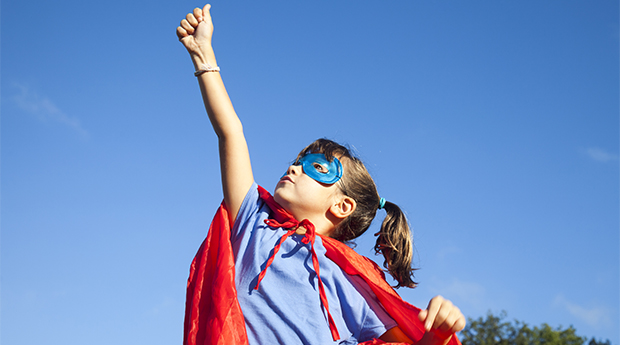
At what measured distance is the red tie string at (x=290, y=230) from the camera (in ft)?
9.74

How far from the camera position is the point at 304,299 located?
299cm

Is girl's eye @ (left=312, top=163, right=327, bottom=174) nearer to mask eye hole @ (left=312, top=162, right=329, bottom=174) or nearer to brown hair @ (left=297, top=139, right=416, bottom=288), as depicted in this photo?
mask eye hole @ (left=312, top=162, right=329, bottom=174)

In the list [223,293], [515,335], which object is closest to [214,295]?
[223,293]

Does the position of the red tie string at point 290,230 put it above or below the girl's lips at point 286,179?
below

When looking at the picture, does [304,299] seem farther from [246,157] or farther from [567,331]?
[567,331]

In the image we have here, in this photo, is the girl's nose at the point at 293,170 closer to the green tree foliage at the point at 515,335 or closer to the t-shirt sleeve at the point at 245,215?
the t-shirt sleeve at the point at 245,215

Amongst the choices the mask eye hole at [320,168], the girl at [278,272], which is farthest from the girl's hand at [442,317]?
the mask eye hole at [320,168]

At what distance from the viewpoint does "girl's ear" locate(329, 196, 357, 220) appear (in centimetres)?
367

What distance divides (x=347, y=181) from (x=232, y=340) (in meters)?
1.48

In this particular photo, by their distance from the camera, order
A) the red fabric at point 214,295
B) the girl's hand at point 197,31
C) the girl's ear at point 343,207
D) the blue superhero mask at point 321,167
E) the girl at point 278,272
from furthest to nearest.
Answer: the girl's ear at point 343,207, the blue superhero mask at point 321,167, the girl's hand at point 197,31, the girl at point 278,272, the red fabric at point 214,295

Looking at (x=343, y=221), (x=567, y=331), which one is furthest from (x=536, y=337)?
(x=343, y=221)

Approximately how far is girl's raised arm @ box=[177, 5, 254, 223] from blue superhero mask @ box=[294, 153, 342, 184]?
469mm

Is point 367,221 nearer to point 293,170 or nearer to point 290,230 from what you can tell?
point 293,170

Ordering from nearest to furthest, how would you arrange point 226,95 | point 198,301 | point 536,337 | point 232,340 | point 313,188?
point 232,340 → point 198,301 → point 226,95 → point 313,188 → point 536,337
